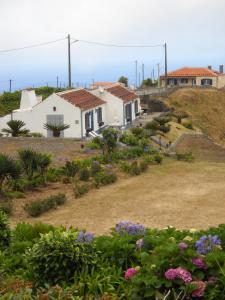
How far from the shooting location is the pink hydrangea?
6199 millimetres

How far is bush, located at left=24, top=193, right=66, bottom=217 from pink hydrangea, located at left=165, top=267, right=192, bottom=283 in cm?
1070

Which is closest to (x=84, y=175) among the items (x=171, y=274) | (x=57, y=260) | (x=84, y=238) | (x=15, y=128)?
(x=15, y=128)

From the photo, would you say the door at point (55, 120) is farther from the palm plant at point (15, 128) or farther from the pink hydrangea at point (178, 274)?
the pink hydrangea at point (178, 274)

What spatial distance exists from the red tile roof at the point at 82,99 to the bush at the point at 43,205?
16.5 meters

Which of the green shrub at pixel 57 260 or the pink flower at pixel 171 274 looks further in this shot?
the green shrub at pixel 57 260

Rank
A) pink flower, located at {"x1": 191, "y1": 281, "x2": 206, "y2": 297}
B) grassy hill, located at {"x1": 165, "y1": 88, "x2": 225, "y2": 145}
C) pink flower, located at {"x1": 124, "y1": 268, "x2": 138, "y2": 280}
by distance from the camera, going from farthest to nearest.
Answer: grassy hill, located at {"x1": 165, "y1": 88, "x2": 225, "y2": 145}, pink flower, located at {"x1": 124, "y1": 268, "x2": 138, "y2": 280}, pink flower, located at {"x1": 191, "y1": 281, "x2": 206, "y2": 297}

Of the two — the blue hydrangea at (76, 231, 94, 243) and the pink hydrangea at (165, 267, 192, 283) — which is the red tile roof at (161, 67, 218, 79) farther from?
the pink hydrangea at (165, 267, 192, 283)

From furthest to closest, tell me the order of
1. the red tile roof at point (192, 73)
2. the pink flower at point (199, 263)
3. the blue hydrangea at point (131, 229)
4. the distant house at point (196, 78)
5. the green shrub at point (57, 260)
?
the red tile roof at point (192, 73)
the distant house at point (196, 78)
the blue hydrangea at point (131, 229)
the green shrub at point (57, 260)
the pink flower at point (199, 263)

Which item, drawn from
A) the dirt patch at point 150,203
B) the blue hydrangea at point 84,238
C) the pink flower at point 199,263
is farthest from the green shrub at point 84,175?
the pink flower at point 199,263

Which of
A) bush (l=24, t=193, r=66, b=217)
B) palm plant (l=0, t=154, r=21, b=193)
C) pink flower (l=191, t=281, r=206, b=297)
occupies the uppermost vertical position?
pink flower (l=191, t=281, r=206, b=297)

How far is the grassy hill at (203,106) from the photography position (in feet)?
190

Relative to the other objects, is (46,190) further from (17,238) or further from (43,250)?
(43,250)

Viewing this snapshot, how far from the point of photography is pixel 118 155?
25.6m

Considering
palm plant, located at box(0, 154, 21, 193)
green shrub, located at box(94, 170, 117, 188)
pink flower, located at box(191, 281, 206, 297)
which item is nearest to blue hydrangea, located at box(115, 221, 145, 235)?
pink flower, located at box(191, 281, 206, 297)
